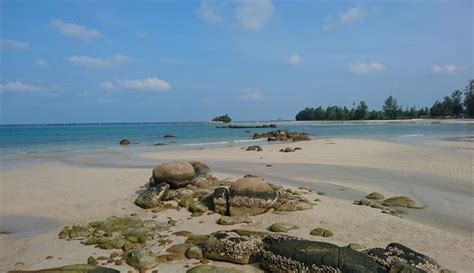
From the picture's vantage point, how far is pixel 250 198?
30.9 ft

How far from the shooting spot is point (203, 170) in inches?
555

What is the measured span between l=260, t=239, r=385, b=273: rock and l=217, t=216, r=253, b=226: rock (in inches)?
102

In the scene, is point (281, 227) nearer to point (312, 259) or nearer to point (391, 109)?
point (312, 259)

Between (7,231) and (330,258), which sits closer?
(330,258)

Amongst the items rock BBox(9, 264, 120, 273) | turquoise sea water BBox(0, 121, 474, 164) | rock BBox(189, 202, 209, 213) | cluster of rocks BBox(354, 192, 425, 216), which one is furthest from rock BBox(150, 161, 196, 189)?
turquoise sea water BBox(0, 121, 474, 164)

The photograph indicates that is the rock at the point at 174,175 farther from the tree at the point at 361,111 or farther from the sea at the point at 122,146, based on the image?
the tree at the point at 361,111

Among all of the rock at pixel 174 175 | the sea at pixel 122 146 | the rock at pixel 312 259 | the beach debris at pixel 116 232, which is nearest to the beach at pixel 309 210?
the beach debris at pixel 116 232

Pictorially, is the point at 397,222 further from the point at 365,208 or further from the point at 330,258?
the point at 330,258

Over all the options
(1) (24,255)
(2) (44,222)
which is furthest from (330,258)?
(2) (44,222)

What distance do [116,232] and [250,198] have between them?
11.3ft

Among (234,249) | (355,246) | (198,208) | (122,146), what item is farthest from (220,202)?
(122,146)

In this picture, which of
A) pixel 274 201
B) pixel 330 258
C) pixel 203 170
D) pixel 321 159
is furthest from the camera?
pixel 321 159

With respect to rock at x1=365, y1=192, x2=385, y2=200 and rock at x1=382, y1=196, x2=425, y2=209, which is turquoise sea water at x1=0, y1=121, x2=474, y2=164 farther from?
rock at x1=382, y1=196, x2=425, y2=209

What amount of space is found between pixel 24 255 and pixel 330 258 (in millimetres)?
5990
